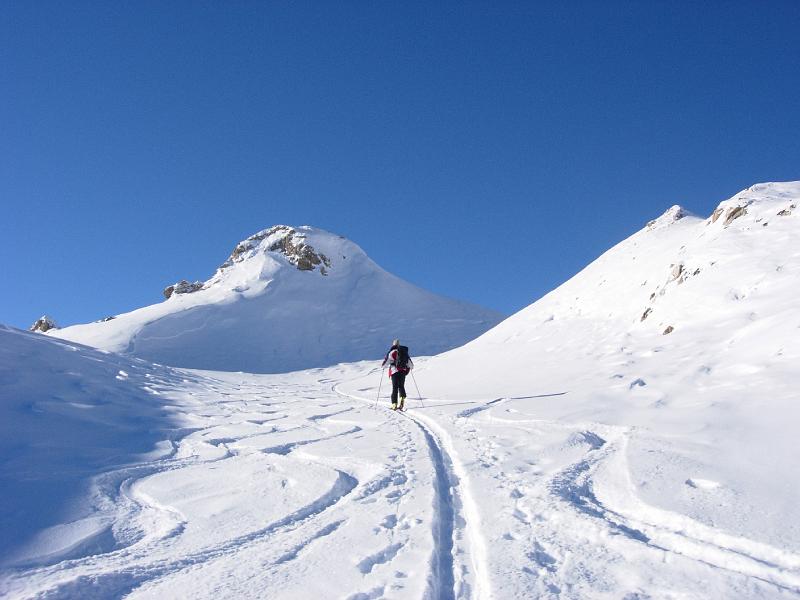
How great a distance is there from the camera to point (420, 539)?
3648 mm

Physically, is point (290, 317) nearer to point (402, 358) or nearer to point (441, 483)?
point (402, 358)

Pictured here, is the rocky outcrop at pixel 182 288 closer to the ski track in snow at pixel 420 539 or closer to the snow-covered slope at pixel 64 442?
the snow-covered slope at pixel 64 442

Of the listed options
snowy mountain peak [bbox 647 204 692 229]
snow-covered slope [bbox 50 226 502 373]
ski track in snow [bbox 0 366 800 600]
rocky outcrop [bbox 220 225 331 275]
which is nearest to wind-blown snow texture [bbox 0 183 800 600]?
ski track in snow [bbox 0 366 800 600]

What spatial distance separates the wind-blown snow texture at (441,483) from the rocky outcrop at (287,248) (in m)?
37.3

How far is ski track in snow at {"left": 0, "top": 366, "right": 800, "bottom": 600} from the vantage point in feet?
9.94

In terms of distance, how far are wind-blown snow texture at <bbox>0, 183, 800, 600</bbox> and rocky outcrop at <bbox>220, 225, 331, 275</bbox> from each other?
123 feet

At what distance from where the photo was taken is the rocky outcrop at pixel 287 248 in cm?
5044

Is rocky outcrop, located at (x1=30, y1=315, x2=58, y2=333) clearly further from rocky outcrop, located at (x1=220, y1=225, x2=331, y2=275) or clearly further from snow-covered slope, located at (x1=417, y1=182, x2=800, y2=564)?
snow-covered slope, located at (x1=417, y1=182, x2=800, y2=564)

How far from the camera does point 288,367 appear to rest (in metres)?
33.8

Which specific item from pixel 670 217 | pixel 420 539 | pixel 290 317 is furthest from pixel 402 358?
pixel 290 317

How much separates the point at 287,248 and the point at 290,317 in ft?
43.3

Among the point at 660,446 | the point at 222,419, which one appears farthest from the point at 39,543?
the point at 222,419

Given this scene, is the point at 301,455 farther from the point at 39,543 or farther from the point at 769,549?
the point at 769,549

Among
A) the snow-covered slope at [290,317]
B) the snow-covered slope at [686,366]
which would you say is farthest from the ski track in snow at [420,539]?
the snow-covered slope at [290,317]
